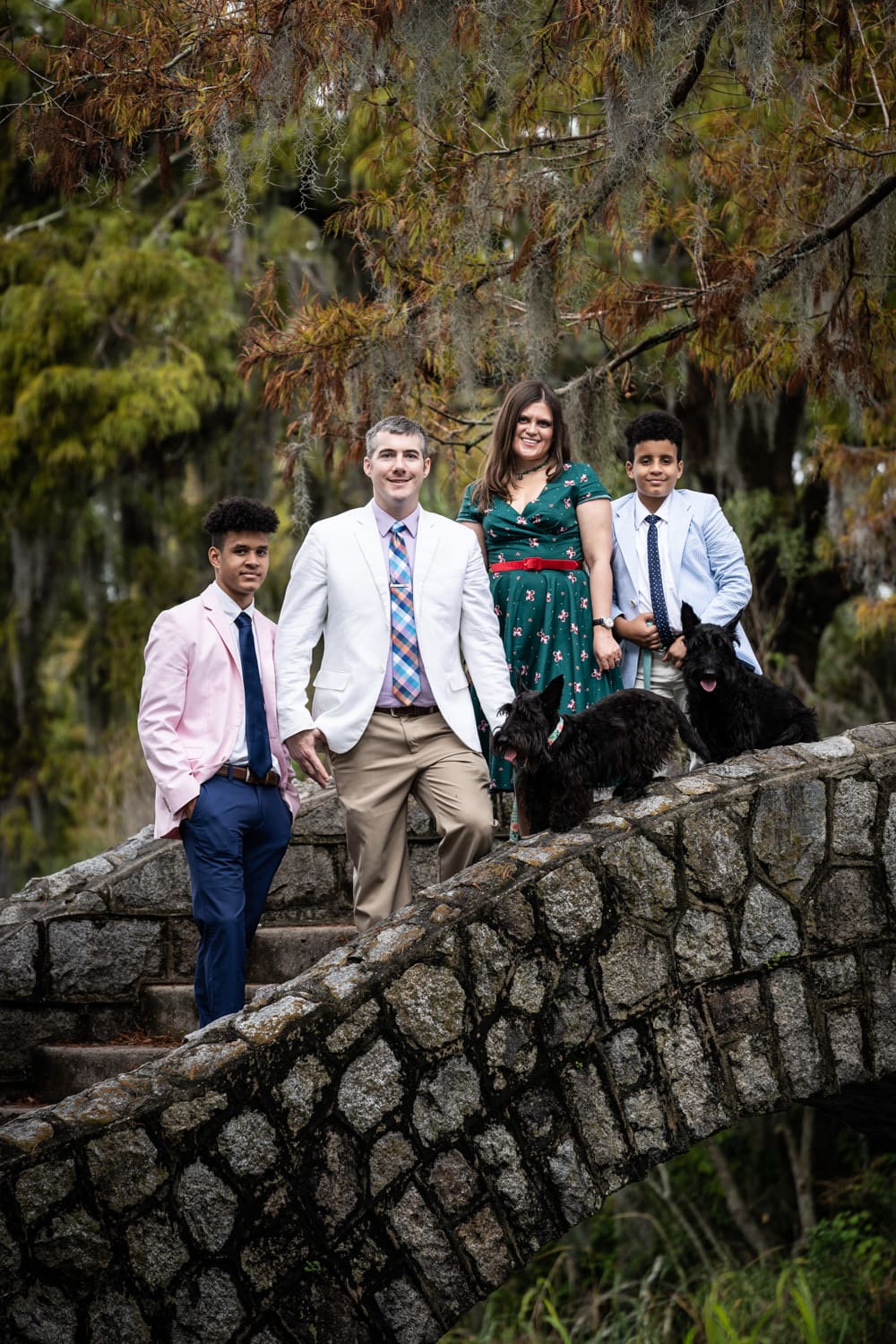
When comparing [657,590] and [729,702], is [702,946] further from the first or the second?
[657,590]

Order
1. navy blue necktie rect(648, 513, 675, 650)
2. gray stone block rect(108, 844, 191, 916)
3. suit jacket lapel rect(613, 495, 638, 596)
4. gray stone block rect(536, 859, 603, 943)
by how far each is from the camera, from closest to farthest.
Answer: gray stone block rect(536, 859, 603, 943)
navy blue necktie rect(648, 513, 675, 650)
suit jacket lapel rect(613, 495, 638, 596)
gray stone block rect(108, 844, 191, 916)

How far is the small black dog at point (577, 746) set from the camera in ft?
14.4

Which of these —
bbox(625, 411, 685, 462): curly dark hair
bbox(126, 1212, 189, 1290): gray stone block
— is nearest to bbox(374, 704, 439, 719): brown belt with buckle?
bbox(625, 411, 685, 462): curly dark hair

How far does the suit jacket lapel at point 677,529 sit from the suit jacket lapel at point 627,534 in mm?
141

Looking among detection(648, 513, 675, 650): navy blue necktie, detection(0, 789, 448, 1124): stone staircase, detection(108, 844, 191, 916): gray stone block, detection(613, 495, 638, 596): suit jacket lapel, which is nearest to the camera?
detection(648, 513, 675, 650): navy blue necktie

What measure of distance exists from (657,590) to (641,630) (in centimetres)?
18

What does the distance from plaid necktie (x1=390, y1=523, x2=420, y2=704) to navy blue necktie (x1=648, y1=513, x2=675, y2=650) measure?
964 mm

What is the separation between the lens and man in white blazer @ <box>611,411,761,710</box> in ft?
16.7

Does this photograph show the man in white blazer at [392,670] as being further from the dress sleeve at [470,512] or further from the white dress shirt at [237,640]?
the dress sleeve at [470,512]

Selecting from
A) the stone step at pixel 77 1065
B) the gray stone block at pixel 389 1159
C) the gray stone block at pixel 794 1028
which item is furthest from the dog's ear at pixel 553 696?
the stone step at pixel 77 1065

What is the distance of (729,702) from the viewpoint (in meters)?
4.85

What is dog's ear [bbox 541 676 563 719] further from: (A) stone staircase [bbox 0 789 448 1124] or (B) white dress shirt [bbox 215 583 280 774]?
(A) stone staircase [bbox 0 789 448 1124]

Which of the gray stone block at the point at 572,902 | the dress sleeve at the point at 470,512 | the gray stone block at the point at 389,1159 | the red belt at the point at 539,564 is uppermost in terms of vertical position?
the dress sleeve at the point at 470,512

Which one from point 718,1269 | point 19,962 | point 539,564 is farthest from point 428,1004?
point 718,1269
